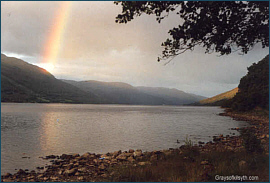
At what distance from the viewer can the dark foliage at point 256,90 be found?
3155 inches

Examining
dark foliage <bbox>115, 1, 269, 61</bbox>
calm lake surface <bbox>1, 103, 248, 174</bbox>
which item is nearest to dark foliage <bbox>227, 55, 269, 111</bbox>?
calm lake surface <bbox>1, 103, 248, 174</bbox>

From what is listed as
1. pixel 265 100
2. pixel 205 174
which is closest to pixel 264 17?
pixel 205 174

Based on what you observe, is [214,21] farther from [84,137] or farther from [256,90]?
[256,90]

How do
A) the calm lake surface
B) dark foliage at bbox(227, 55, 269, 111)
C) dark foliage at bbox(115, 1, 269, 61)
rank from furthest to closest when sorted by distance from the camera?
dark foliage at bbox(227, 55, 269, 111)
the calm lake surface
dark foliage at bbox(115, 1, 269, 61)

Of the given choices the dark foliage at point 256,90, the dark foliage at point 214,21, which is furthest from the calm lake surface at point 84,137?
the dark foliage at point 256,90

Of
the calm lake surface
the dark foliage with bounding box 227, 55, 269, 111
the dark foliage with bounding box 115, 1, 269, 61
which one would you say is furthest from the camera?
the dark foliage with bounding box 227, 55, 269, 111

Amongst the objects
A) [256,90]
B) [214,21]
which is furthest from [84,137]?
[256,90]

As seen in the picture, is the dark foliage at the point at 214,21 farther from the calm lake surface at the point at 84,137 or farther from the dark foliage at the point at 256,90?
the dark foliage at the point at 256,90

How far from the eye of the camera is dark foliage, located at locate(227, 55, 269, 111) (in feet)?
263

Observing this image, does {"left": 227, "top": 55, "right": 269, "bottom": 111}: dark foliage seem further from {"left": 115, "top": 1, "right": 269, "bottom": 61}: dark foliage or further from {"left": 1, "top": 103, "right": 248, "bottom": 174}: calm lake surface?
{"left": 115, "top": 1, "right": 269, "bottom": 61}: dark foliage

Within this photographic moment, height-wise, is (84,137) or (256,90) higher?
(256,90)

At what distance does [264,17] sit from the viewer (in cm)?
1391

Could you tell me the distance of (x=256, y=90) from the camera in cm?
8800

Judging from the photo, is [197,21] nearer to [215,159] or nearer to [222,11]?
[222,11]
